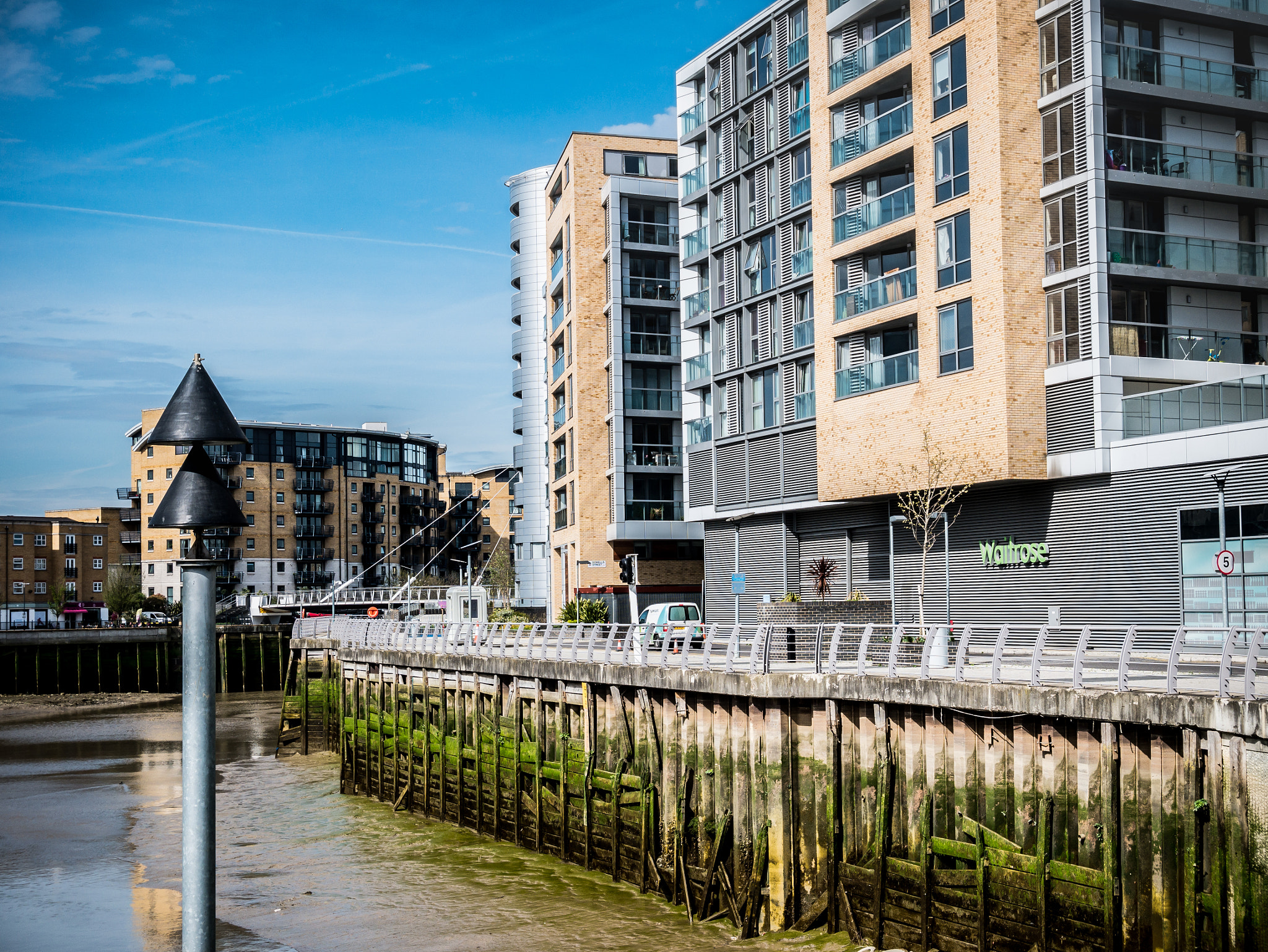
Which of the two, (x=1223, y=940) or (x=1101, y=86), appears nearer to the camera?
(x=1223, y=940)

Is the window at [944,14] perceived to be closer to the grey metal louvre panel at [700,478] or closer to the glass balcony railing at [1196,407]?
the glass balcony railing at [1196,407]

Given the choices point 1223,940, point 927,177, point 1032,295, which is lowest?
point 1223,940

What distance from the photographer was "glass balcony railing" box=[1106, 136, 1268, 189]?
37.7 meters

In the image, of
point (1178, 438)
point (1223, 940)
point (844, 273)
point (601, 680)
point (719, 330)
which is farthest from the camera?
point (719, 330)

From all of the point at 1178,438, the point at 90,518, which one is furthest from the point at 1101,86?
the point at 90,518

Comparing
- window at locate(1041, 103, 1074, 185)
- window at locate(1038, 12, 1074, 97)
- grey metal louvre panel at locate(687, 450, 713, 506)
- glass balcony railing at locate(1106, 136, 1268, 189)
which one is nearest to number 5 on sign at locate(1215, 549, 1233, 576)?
window at locate(1041, 103, 1074, 185)

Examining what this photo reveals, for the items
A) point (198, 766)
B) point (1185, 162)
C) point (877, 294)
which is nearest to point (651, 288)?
point (877, 294)

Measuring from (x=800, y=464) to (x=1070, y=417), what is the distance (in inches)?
534

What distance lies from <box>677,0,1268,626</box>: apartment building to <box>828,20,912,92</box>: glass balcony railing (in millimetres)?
84

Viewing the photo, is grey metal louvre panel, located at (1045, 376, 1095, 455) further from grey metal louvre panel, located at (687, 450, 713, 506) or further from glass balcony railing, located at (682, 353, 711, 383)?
Result: glass balcony railing, located at (682, 353, 711, 383)

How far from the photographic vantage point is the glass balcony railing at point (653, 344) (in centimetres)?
6906

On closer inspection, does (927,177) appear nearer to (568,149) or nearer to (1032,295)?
(1032,295)

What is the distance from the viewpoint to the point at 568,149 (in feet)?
240

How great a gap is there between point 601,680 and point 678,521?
142 ft
